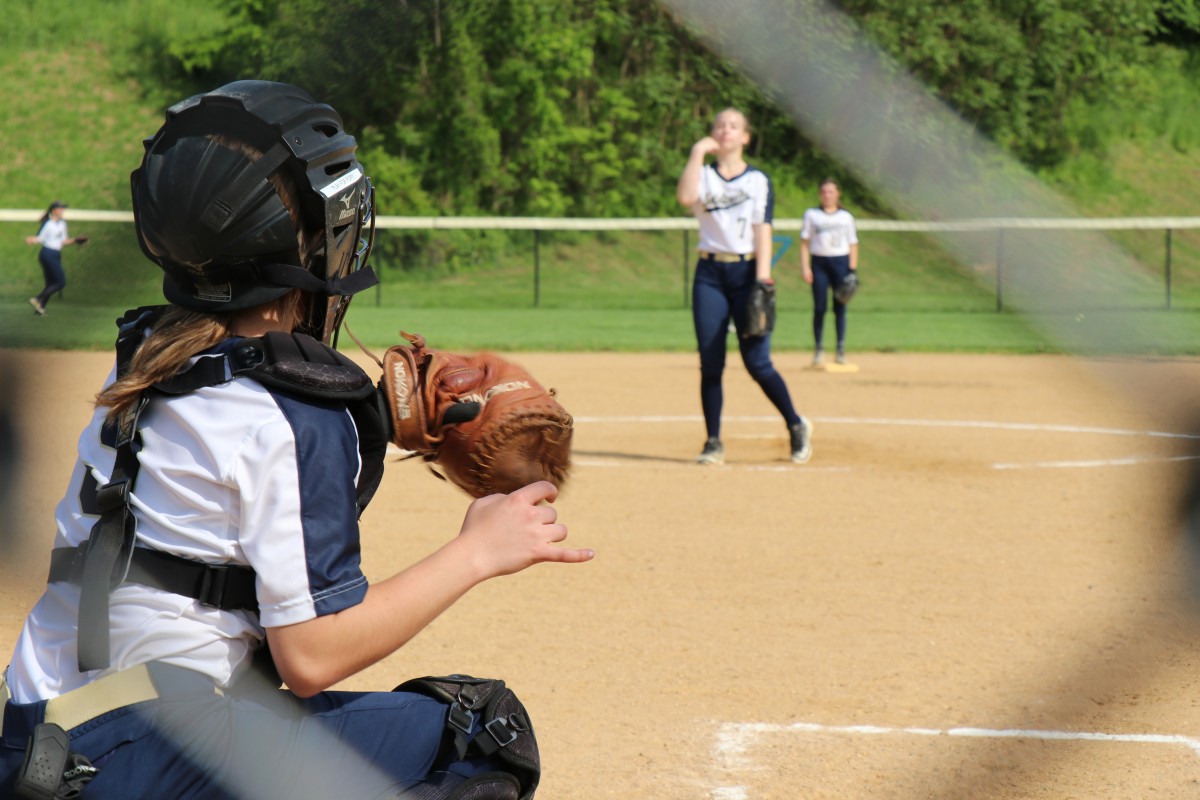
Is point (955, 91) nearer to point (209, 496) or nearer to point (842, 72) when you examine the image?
point (842, 72)

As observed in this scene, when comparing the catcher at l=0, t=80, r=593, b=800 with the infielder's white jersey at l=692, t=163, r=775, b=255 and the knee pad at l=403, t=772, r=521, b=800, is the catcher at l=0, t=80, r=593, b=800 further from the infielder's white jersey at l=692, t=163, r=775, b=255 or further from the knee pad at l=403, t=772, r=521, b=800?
the infielder's white jersey at l=692, t=163, r=775, b=255

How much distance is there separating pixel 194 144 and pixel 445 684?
2.58 feet

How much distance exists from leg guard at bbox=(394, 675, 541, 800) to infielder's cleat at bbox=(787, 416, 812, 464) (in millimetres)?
5264

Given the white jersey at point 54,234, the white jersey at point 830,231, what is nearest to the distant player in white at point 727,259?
the white jersey at point 54,234

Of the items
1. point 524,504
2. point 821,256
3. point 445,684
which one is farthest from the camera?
point 821,256

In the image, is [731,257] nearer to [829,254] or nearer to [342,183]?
[342,183]

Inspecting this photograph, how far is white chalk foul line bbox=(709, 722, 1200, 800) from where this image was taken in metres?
3.11

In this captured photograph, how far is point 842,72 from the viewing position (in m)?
1.08

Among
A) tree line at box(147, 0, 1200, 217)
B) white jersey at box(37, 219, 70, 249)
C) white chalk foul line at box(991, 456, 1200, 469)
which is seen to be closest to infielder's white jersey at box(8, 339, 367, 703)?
tree line at box(147, 0, 1200, 217)

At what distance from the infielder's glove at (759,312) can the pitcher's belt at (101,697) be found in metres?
5.26

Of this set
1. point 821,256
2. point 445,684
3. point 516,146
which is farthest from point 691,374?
point 445,684

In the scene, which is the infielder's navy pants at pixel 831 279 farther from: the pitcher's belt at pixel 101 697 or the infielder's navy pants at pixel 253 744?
the pitcher's belt at pixel 101 697

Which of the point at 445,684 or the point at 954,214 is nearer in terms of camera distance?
the point at 954,214

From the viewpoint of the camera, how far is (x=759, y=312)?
665 cm
